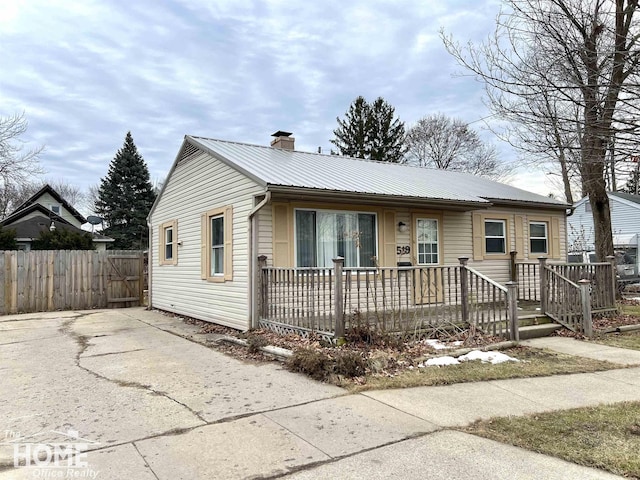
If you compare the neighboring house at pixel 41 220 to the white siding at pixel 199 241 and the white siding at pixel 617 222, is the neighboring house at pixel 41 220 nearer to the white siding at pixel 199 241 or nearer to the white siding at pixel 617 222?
the white siding at pixel 199 241

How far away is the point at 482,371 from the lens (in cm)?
576

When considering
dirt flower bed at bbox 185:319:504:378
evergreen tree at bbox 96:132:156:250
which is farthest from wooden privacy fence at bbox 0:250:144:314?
evergreen tree at bbox 96:132:156:250

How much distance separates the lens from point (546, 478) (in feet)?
9.67

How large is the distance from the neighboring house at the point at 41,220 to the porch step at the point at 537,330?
68.3 feet

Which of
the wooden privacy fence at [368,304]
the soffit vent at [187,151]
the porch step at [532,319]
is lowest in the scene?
the porch step at [532,319]

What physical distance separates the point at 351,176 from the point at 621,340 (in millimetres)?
6287

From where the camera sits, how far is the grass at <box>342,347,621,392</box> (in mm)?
5230

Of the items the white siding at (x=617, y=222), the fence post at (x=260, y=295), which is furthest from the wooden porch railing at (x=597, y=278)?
the white siding at (x=617, y=222)

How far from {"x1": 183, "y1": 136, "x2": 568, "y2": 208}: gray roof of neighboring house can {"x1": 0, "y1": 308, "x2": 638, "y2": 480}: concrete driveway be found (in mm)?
3765

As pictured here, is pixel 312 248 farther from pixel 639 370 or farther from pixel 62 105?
pixel 62 105

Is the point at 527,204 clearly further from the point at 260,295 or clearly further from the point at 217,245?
the point at 217,245

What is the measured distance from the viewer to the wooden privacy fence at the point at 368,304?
6.93 m

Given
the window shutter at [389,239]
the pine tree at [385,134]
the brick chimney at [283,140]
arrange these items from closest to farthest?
the window shutter at [389,239] < the brick chimney at [283,140] < the pine tree at [385,134]

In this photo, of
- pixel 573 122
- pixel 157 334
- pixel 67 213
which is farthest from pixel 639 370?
pixel 67 213
